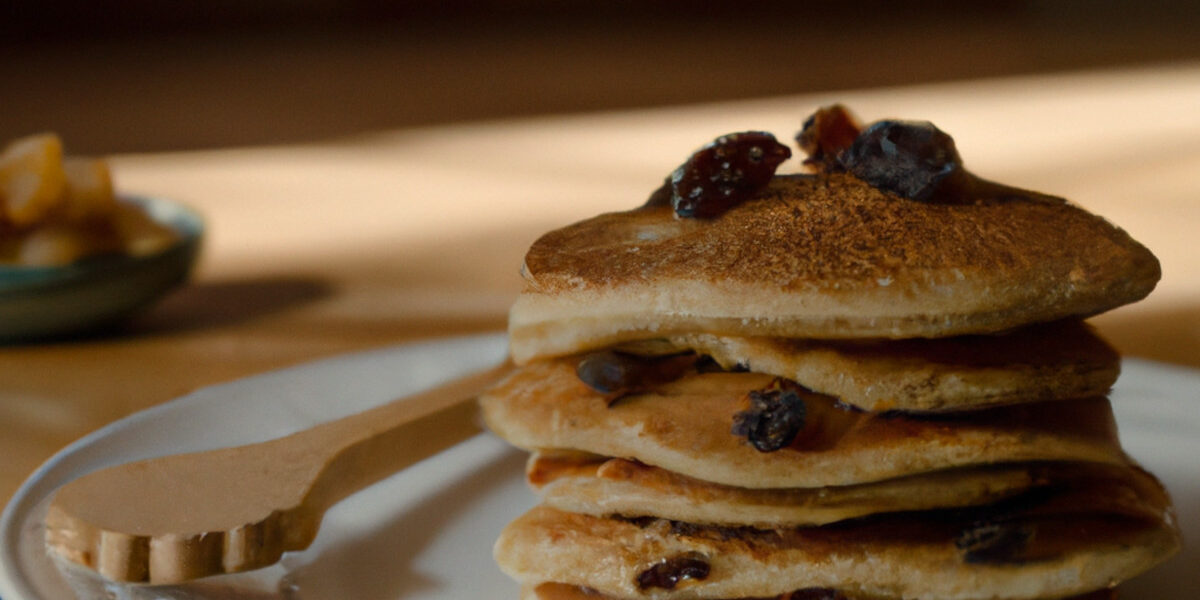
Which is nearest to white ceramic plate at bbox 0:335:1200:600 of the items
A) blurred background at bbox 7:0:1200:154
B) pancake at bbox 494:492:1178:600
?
pancake at bbox 494:492:1178:600

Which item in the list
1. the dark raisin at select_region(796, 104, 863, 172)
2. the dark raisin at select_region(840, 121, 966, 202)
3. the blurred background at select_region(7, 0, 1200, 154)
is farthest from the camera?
the blurred background at select_region(7, 0, 1200, 154)

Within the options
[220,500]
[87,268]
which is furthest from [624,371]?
[87,268]

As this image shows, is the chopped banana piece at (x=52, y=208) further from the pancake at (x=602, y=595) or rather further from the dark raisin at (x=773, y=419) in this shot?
the dark raisin at (x=773, y=419)

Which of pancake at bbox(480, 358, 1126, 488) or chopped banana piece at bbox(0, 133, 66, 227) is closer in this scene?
pancake at bbox(480, 358, 1126, 488)

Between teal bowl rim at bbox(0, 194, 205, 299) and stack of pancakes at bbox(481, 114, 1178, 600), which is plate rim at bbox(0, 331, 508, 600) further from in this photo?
teal bowl rim at bbox(0, 194, 205, 299)

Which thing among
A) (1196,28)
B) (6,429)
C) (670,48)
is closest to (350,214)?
(6,429)

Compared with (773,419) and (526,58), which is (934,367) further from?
(526,58)

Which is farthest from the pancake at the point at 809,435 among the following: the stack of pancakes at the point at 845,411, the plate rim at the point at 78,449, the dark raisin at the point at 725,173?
the plate rim at the point at 78,449
